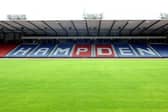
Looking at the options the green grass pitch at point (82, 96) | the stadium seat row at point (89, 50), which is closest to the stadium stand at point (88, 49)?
the stadium seat row at point (89, 50)

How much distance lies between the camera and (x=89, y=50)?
2756 cm

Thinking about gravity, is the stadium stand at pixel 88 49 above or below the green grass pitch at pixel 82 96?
above

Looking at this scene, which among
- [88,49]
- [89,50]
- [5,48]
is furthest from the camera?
[5,48]

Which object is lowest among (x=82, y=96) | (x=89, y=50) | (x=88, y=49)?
(x=82, y=96)

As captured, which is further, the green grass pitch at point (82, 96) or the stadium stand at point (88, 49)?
the stadium stand at point (88, 49)

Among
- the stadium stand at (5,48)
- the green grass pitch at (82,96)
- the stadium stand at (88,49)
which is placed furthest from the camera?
the stadium stand at (5,48)

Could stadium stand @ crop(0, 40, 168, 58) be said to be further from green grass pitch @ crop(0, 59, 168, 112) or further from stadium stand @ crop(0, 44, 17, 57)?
green grass pitch @ crop(0, 59, 168, 112)

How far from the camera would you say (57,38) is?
98.6 ft

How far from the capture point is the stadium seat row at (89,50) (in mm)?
25562

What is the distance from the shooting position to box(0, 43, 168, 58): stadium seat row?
2556 centimetres

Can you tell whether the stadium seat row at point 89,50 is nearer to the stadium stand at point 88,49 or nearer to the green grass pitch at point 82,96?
the stadium stand at point 88,49

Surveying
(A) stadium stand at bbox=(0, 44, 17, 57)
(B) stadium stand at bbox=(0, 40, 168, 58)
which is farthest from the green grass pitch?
(A) stadium stand at bbox=(0, 44, 17, 57)

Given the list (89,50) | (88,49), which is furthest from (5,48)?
→ (89,50)

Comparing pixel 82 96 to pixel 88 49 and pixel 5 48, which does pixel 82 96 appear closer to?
pixel 88 49
